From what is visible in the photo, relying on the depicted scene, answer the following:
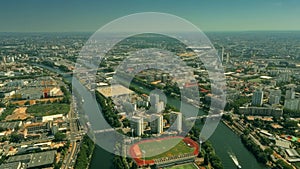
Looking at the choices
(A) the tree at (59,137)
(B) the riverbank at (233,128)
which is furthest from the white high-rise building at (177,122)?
(A) the tree at (59,137)

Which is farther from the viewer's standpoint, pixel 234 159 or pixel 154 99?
pixel 154 99

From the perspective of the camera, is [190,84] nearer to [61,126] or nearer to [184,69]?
[184,69]

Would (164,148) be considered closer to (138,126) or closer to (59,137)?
(138,126)

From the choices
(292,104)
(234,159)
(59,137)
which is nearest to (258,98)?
(292,104)

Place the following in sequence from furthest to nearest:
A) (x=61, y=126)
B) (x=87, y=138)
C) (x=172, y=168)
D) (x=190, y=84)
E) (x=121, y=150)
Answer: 1. (x=190, y=84)
2. (x=61, y=126)
3. (x=87, y=138)
4. (x=121, y=150)
5. (x=172, y=168)

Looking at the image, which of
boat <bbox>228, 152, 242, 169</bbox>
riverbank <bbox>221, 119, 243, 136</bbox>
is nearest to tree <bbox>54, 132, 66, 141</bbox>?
boat <bbox>228, 152, 242, 169</bbox>

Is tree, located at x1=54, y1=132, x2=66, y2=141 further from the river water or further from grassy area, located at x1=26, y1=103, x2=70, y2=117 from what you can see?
grassy area, located at x1=26, y1=103, x2=70, y2=117

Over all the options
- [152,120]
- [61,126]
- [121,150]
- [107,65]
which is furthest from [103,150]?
[107,65]

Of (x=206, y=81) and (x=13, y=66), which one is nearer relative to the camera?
(x=206, y=81)
